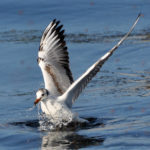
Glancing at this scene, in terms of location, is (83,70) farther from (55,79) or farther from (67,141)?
(67,141)

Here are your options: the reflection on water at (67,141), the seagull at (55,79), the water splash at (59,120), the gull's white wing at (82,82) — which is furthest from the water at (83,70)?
the gull's white wing at (82,82)

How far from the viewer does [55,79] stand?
887 centimetres

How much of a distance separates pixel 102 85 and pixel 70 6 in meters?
5.57

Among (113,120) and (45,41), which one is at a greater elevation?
(45,41)

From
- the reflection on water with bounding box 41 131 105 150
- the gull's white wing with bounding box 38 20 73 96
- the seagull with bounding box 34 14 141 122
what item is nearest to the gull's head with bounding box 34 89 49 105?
the seagull with bounding box 34 14 141 122

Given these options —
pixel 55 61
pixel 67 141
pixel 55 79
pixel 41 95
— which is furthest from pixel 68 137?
pixel 55 61

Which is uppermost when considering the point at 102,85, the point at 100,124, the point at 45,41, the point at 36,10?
the point at 36,10

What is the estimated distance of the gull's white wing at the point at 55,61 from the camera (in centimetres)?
886

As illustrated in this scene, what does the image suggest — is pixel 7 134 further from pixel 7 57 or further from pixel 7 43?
pixel 7 43

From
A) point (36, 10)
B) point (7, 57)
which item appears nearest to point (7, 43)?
point (7, 57)

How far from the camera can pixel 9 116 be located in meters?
8.85

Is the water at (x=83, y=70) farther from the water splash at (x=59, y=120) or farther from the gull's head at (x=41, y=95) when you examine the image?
the gull's head at (x=41, y=95)

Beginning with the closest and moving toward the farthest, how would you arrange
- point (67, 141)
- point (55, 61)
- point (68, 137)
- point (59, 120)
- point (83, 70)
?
1. point (67, 141)
2. point (68, 137)
3. point (59, 120)
4. point (55, 61)
5. point (83, 70)

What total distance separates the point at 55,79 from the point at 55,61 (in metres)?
0.31
